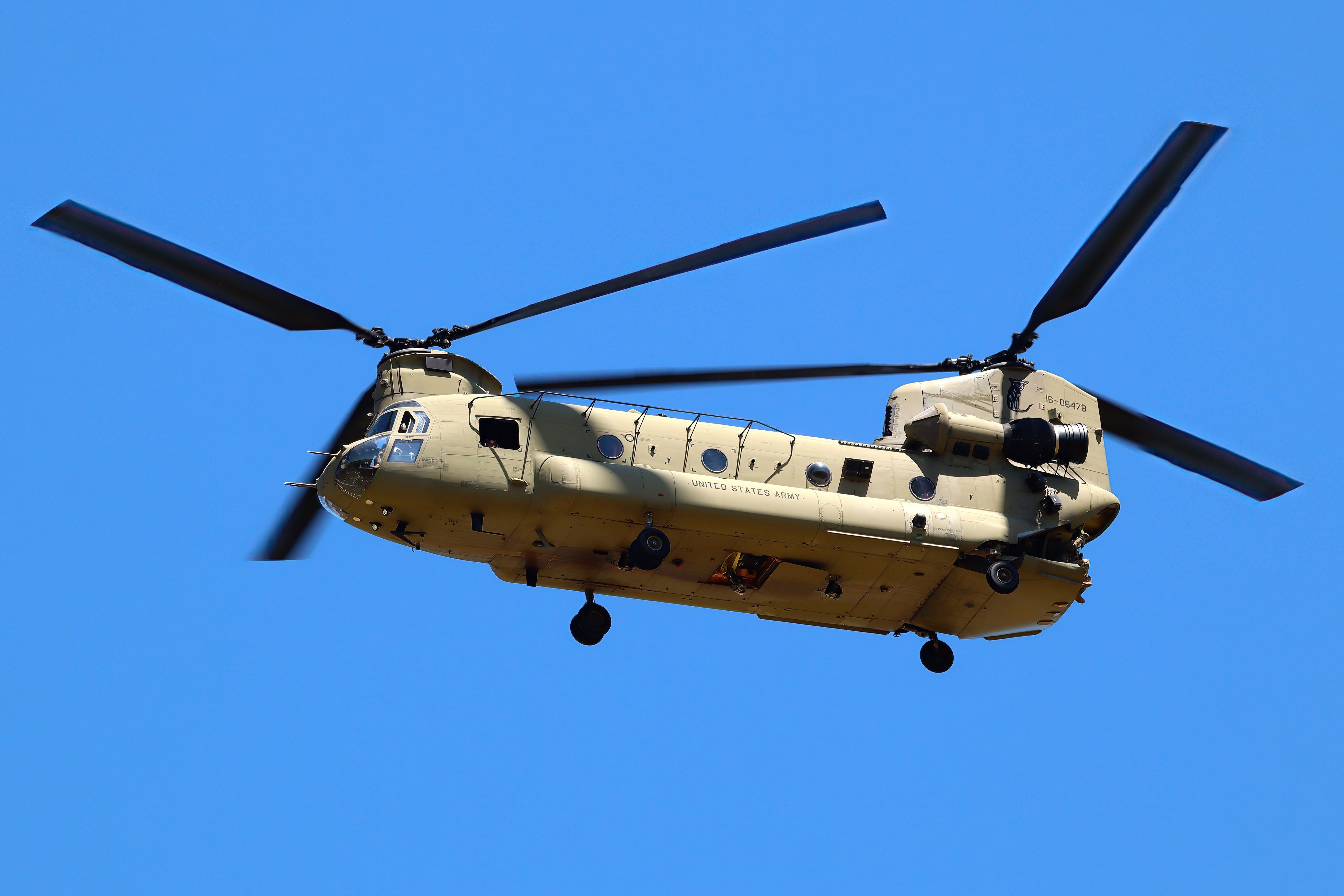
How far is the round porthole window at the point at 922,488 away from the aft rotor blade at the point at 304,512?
373 inches

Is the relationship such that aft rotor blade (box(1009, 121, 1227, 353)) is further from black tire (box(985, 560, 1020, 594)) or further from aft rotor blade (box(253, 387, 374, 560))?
aft rotor blade (box(253, 387, 374, 560))

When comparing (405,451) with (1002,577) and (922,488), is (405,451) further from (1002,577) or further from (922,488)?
(1002,577)

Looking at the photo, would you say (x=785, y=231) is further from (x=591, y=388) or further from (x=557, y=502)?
(x=557, y=502)

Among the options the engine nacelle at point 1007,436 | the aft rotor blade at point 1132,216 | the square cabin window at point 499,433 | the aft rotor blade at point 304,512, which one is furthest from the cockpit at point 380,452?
the aft rotor blade at point 1132,216

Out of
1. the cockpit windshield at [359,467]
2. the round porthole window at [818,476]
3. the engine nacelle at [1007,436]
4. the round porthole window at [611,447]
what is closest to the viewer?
the cockpit windshield at [359,467]

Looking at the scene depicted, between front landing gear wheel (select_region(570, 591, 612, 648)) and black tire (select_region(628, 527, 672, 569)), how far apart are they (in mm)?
1966

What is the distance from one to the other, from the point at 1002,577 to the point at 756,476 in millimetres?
4602

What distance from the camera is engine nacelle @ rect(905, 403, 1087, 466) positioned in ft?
79.6

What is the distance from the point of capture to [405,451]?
68.3 feet

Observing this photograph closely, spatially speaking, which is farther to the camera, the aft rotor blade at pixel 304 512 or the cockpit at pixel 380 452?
the aft rotor blade at pixel 304 512

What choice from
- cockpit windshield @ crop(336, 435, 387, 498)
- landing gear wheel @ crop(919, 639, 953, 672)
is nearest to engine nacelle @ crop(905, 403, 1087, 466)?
landing gear wheel @ crop(919, 639, 953, 672)

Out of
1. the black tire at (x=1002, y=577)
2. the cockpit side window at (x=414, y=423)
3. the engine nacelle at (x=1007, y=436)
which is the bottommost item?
the cockpit side window at (x=414, y=423)

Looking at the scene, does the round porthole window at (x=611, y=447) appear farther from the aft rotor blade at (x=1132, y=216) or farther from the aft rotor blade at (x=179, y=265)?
the aft rotor blade at (x=1132, y=216)

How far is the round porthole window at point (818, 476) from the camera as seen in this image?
75.3ft
